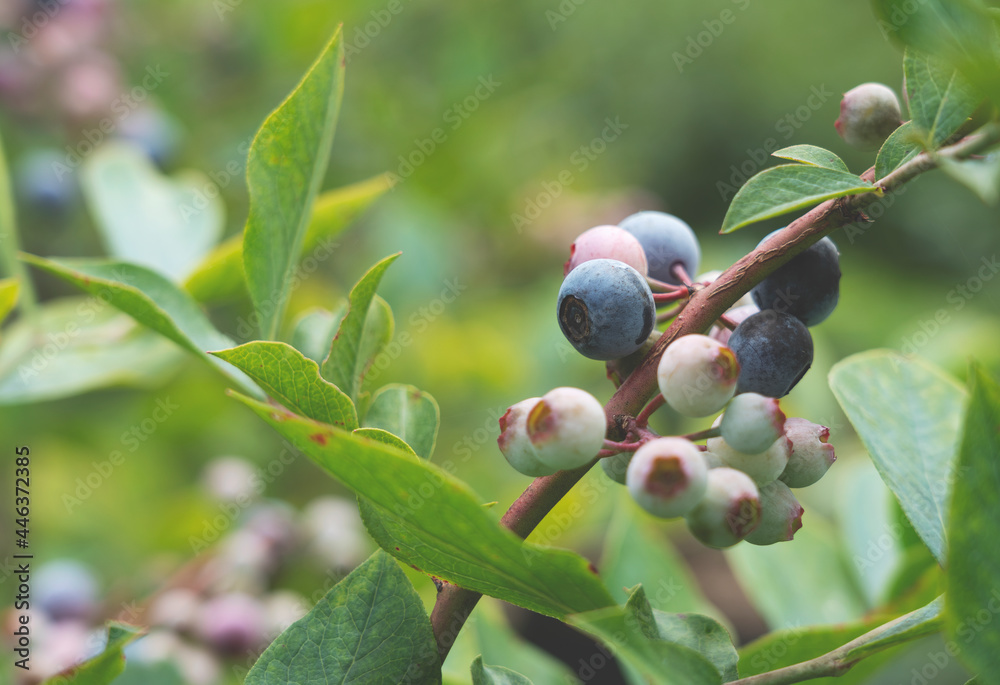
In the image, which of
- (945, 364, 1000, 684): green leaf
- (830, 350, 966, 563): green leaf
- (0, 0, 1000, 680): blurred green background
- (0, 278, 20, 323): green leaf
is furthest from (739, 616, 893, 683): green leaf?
(0, 278, 20, 323): green leaf

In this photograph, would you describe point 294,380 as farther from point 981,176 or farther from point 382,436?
point 981,176

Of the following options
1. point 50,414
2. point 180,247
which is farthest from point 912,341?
point 50,414

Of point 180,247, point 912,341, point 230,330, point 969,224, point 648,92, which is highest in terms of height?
point 180,247

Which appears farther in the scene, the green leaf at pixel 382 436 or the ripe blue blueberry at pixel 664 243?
the ripe blue blueberry at pixel 664 243

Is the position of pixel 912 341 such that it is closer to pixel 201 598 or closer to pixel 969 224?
pixel 201 598

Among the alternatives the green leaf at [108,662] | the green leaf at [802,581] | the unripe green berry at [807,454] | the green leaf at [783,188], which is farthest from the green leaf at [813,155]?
the green leaf at [802,581]

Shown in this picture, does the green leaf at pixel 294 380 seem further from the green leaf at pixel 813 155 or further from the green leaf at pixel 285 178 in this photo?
the green leaf at pixel 813 155

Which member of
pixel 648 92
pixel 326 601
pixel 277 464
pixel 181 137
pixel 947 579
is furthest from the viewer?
pixel 648 92
